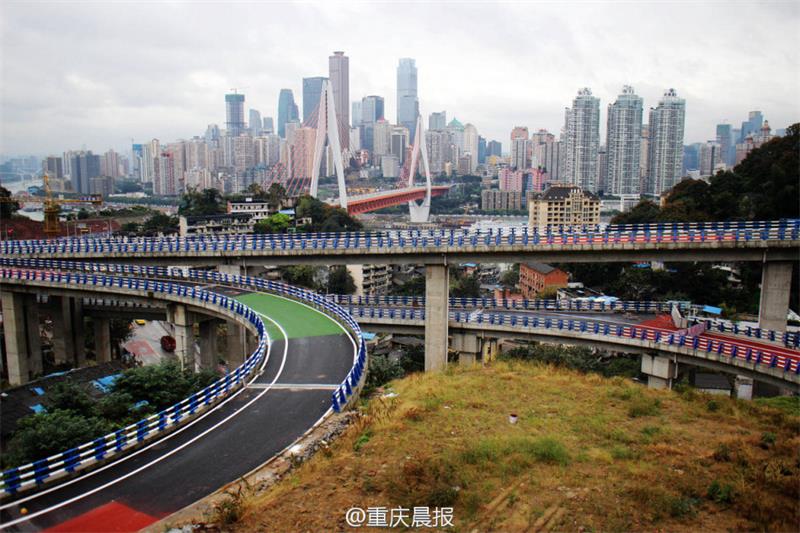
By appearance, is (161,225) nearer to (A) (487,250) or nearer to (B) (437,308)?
(B) (437,308)

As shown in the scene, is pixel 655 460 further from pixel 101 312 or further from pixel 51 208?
pixel 51 208

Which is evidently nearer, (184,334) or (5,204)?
(184,334)

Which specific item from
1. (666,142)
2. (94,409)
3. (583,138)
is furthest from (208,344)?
(666,142)

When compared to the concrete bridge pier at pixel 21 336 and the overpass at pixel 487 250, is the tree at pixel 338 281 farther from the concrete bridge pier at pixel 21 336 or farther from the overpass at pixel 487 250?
the concrete bridge pier at pixel 21 336

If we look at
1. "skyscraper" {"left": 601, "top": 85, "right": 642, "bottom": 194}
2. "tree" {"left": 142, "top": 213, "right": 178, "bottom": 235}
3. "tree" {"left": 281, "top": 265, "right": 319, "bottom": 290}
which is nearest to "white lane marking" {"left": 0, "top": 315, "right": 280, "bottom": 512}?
"tree" {"left": 281, "top": 265, "right": 319, "bottom": 290}

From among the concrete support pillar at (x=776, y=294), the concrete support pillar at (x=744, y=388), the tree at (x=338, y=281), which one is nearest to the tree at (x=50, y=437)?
the concrete support pillar at (x=744, y=388)

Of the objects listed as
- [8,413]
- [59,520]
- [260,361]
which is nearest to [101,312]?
[8,413]
